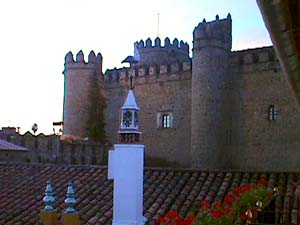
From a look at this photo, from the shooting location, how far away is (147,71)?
30.2 m

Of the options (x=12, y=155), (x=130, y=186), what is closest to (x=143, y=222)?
(x=130, y=186)

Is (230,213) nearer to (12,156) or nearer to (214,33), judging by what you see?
(12,156)

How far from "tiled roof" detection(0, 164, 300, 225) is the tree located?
19104 mm

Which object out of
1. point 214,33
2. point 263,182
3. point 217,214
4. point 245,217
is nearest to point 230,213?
point 217,214

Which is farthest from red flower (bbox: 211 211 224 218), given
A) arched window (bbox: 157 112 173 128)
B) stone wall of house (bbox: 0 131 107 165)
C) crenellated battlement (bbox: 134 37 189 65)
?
crenellated battlement (bbox: 134 37 189 65)

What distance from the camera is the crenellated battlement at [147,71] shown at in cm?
2840

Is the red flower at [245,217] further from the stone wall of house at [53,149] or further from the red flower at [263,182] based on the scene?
the stone wall of house at [53,149]

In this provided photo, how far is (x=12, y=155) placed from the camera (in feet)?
68.9

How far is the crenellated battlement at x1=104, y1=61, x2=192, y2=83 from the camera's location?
93.2 feet

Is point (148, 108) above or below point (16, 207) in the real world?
above

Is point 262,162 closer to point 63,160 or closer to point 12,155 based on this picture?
point 63,160

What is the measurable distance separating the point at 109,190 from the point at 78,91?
2134 centimetres

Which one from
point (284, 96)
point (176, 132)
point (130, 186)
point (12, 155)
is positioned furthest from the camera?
point (176, 132)

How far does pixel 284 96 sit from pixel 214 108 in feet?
11.4
